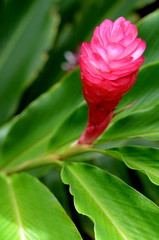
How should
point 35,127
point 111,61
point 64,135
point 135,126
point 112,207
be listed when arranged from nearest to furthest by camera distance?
1. point 111,61
2. point 112,207
3. point 135,126
4. point 64,135
5. point 35,127

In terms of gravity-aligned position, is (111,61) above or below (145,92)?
above

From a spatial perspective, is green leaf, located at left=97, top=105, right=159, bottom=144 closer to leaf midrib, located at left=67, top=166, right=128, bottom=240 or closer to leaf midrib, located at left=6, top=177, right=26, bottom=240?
leaf midrib, located at left=67, top=166, right=128, bottom=240

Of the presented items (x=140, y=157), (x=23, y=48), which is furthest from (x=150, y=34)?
(x=23, y=48)

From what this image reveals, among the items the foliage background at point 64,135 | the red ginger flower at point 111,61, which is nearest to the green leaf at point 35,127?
the foliage background at point 64,135

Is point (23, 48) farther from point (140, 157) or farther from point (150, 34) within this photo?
point (140, 157)

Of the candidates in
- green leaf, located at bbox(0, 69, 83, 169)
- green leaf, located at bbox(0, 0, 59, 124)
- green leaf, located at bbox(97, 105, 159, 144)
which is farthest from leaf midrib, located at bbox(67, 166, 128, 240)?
green leaf, located at bbox(0, 0, 59, 124)

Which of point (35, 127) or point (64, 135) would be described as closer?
point (64, 135)

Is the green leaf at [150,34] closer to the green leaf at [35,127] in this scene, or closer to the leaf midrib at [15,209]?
the green leaf at [35,127]
